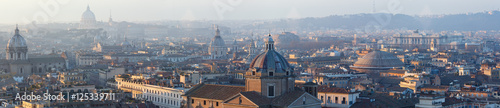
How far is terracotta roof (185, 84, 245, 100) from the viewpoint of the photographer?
42.8m

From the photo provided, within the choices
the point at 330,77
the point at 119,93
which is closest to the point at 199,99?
the point at 119,93

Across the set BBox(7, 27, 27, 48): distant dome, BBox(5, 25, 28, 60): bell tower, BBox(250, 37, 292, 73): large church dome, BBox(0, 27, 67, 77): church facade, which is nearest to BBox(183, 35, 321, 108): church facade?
BBox(250, 37, 292, 73): large church dome

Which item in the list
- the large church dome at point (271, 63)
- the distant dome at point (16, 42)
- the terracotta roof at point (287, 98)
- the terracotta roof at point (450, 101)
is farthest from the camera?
the distant dome at point (16, 42)

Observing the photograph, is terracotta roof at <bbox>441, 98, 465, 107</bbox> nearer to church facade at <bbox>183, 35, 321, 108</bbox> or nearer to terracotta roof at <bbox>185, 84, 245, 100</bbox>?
church facade at <bbox>183, 35, 321, 108</bbox>

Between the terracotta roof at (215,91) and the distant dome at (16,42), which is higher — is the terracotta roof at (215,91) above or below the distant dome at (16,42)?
below

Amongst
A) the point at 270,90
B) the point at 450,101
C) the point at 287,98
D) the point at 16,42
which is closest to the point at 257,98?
the point at 270,90

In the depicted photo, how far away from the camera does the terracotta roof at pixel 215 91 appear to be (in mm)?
42812

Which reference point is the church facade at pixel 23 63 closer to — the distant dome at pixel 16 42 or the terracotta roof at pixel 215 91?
the distant dome at pixel 16 42

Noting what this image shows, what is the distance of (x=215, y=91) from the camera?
44.0m

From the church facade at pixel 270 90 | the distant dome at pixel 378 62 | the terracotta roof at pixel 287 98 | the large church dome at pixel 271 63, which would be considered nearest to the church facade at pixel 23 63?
the distant dome at pixel 378 62

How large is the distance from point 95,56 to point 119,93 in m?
71.0

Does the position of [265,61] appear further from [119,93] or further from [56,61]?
[56,61]

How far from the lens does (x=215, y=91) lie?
144 feet

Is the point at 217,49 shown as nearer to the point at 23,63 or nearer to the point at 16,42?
the point at 16,42
